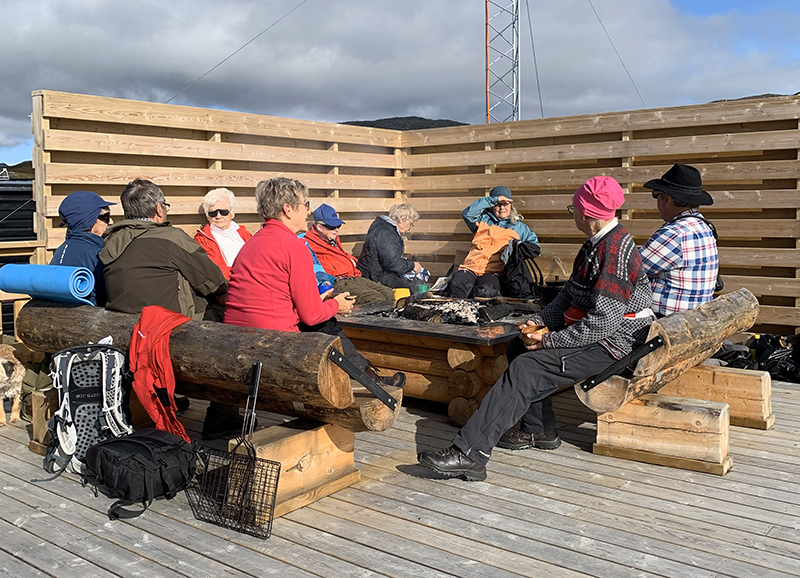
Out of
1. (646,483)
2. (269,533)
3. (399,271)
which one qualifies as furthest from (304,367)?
(399,271)

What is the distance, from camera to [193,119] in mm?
7184

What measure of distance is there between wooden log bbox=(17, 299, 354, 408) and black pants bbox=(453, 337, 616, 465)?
0.80 metres

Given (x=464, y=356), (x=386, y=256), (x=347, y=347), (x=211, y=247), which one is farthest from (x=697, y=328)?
(x=211, y=247)

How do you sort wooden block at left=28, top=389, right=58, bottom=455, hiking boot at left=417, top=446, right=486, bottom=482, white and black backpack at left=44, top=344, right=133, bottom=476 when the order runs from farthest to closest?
wooden block at left=28, top=389, right=58, bottom=455 < white and black backpack at left=44, top=344, right=133, bottom=476 < hiking boot at left=417, top=446, right=486, bottom=482

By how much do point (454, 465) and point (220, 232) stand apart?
3367mm

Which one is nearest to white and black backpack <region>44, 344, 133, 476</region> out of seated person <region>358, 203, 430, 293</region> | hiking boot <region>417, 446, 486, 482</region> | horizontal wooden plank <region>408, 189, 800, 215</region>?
hiking boot <region>417, 446, 486, 482</region>

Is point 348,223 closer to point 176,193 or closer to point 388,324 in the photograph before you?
point 176,193

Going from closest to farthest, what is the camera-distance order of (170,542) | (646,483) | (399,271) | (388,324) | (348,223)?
1. (170,542)
2. (646,483)
3. (388,324)
4. (399,271)
5. (348,223)

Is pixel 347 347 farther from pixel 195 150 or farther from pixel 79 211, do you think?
pixel 195 150

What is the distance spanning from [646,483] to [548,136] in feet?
16.3

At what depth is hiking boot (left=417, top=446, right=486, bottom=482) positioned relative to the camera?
415cm

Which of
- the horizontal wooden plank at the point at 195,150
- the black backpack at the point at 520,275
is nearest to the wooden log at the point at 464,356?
the black backpack at the point at 520,275

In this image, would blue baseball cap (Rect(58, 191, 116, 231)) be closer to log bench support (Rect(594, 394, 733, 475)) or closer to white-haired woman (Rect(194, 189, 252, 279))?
white-haired woman (Rect(194, 189, 252, 279))

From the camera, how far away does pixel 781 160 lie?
7031 millimetres
